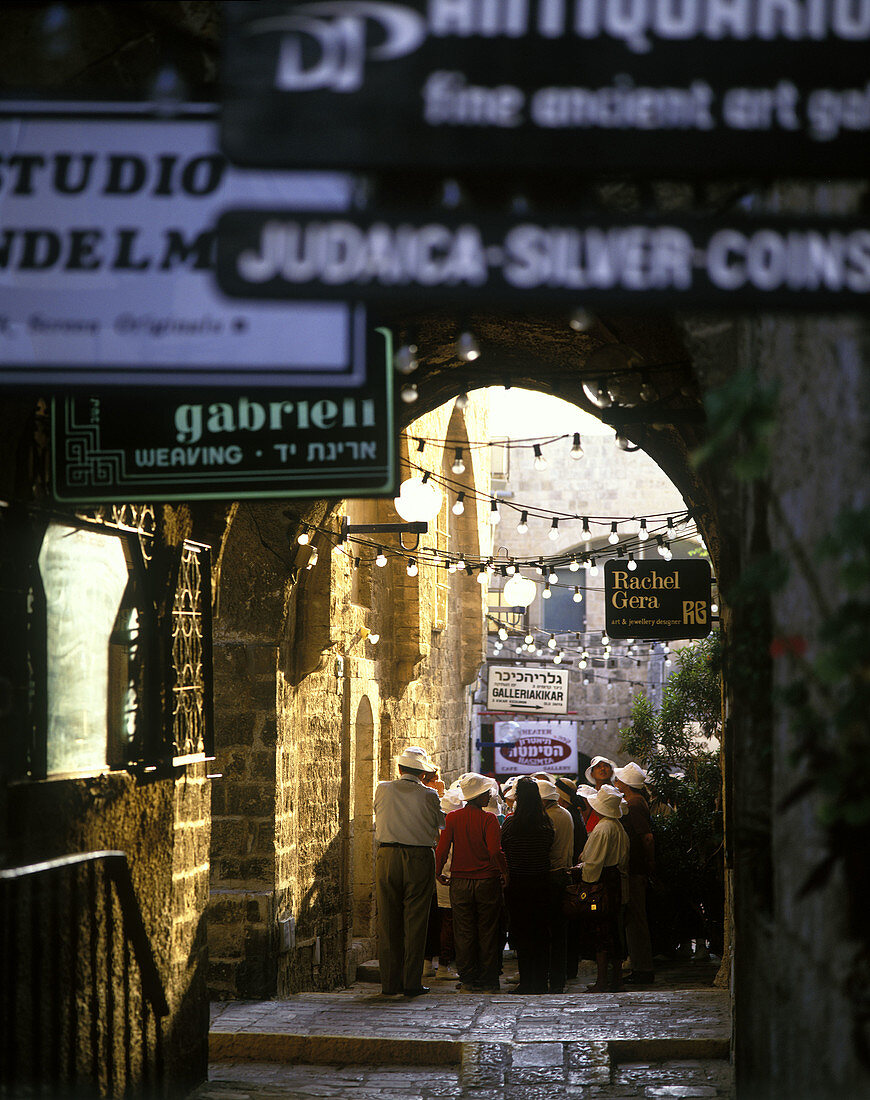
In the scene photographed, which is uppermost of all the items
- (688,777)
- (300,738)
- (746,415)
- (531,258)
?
(531,258)

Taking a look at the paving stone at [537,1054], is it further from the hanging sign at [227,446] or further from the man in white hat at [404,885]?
the hanging sign at [227,446]

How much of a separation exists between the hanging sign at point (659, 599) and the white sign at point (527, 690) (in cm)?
1239

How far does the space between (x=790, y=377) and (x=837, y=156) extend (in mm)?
797

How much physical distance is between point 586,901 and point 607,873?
0.88 feet

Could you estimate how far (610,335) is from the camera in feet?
21.4

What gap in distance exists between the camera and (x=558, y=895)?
29.0 ft

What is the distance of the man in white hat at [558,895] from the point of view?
29.0ft

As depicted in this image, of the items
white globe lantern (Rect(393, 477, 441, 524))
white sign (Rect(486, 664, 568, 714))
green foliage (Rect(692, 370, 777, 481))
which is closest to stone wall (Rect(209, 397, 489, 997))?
white globe lantern (Rect(393, 477, 441, 524))

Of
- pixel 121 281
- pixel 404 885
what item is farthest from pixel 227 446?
pixel 404 885

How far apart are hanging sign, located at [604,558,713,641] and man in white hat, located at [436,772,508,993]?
2.03m

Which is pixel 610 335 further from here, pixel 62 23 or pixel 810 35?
pixel 810 35

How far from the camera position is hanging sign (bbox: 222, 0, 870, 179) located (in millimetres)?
2242

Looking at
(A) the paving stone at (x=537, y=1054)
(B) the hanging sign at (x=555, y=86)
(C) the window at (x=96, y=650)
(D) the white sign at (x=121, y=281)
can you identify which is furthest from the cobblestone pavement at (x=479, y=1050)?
(B) the hanging sign at (x=555, y=86)

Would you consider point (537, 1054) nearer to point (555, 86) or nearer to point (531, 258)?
point (531, 258)
